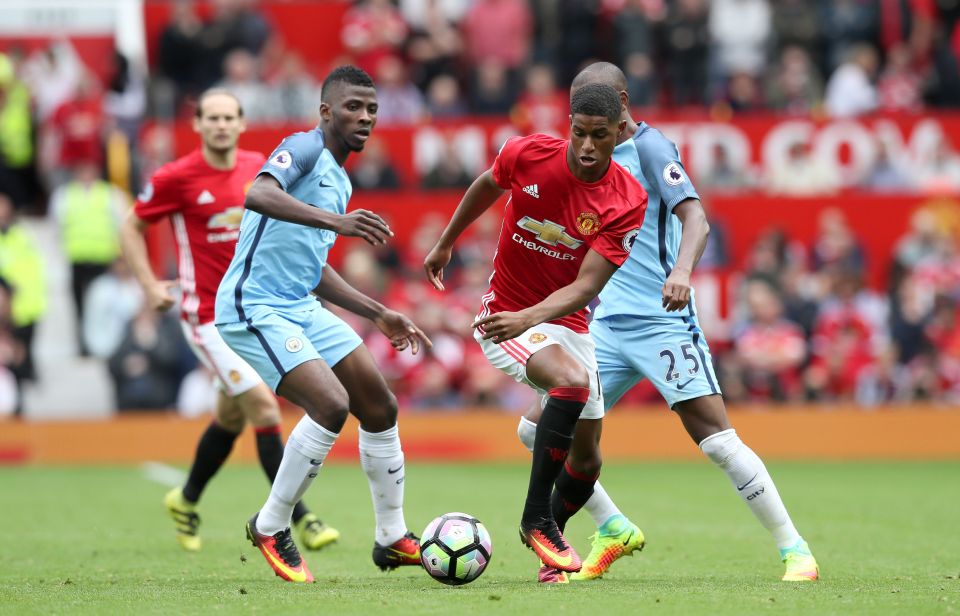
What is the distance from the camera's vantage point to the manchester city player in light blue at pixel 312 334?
745 centimetres

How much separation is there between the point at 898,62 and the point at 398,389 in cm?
994

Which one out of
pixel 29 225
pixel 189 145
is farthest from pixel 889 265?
pixel 29 225

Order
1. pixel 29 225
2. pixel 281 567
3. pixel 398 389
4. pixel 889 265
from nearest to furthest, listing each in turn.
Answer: pixel 281 567, pixel 398 389, pixel 889 265, pixel 29 225

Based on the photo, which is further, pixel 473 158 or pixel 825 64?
pixel 825 64

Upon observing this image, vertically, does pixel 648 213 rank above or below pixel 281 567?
above

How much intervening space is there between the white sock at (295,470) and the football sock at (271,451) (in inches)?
62.5

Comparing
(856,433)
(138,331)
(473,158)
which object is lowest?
(856,433)

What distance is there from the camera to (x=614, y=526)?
25.7 ft

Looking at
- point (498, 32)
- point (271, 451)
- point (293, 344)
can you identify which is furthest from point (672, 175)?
point (498, 32)

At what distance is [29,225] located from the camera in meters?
20.9

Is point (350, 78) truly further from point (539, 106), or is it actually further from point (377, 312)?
point (539, 106)

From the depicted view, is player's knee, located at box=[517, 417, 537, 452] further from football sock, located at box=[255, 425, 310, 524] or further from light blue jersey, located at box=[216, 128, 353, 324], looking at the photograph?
football sock, located at box=[255, 425, 310, 524]

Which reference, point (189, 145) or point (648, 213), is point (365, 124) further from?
point (189, 145)

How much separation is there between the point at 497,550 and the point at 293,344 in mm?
2240
